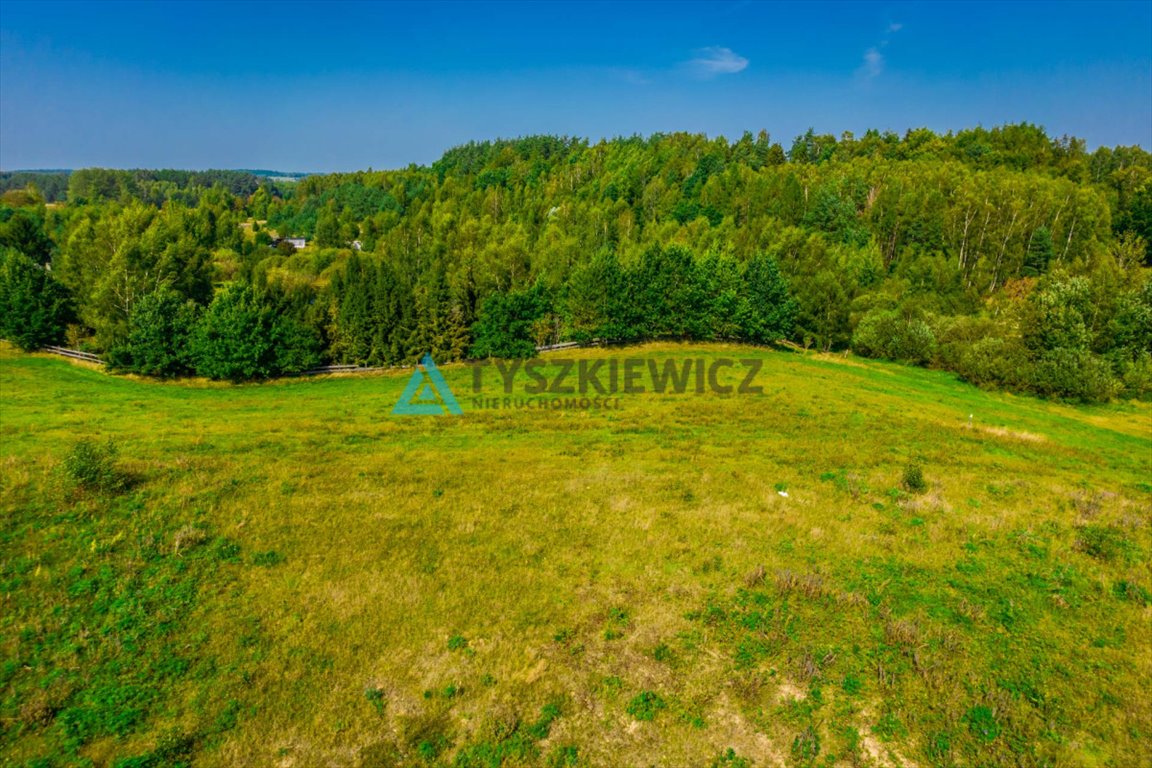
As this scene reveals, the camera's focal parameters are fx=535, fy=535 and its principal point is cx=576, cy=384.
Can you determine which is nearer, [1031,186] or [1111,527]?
[1111,527]

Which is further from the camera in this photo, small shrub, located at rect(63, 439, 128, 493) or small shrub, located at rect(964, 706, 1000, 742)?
small shrub, located at rect(63, 439, 128, 493)

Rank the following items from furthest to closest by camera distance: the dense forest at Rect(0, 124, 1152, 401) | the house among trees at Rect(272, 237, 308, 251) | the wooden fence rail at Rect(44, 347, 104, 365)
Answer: the house among trees at Rect(272, 237, 308, 251) < the wooden fence rail at Rect(44, 347, 104, 365) < the dense forest at Rect(0, 124, 1152, 401)

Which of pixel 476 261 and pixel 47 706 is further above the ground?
pixel 476 261

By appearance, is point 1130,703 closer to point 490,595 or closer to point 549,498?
point 490,595

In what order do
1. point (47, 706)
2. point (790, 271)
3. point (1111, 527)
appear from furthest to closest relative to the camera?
1. point (790, 271)
2. point (1111, 527)
3. point (47, 706)

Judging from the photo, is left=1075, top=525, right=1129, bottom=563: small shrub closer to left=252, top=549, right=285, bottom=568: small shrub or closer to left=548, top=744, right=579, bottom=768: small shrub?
left=548, top=744, right=579, bottom=768: small shrub

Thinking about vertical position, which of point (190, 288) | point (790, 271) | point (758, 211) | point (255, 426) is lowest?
point (255, 426)

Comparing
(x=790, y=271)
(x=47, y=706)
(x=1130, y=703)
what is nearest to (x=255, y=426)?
(x=47, y=706)

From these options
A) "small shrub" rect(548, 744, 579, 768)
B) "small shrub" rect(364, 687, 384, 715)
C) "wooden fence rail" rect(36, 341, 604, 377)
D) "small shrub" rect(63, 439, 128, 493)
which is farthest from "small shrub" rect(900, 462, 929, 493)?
"wooden fence rail" rect(36, 341, 604, 377)
